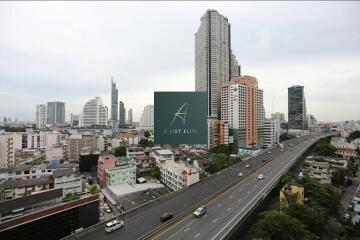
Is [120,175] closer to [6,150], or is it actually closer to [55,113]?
[6,150]

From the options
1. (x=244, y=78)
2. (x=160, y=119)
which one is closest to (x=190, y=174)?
(x=160, y=119)

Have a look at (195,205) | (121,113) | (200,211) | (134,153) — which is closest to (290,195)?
(195,205)

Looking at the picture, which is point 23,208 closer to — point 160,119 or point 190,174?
point 160,119

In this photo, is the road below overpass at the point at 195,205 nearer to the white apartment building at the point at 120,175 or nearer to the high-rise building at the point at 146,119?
the white apartment building at the point at 120,175

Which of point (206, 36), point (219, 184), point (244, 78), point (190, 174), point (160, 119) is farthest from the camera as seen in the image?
point (206, 36)

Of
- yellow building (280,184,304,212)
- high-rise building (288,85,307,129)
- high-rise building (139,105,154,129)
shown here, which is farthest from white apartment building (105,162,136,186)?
high-rise building (288,85,307,129)

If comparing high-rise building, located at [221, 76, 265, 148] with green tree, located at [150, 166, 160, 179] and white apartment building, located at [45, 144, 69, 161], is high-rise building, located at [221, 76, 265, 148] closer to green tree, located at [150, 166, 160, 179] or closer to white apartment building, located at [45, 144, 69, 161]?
green tree, located at [150, 166, 160, 179]
